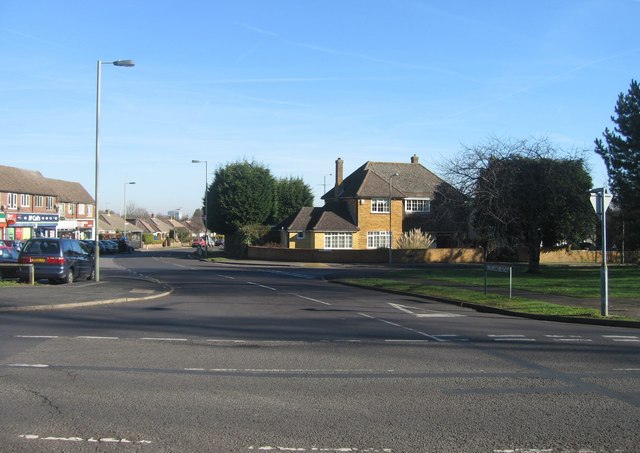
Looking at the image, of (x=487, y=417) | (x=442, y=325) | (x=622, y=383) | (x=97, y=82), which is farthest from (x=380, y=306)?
(x=97, y=82)

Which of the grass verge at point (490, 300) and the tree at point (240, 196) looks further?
the tree at point (240, 196)

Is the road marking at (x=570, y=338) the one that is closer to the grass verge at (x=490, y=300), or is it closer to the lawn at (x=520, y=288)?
the grass verge at (x=490, y=300)

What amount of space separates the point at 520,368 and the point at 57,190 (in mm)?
83774

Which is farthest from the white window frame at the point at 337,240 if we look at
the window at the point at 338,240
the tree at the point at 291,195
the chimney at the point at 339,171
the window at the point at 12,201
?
the window at the point at 12,201

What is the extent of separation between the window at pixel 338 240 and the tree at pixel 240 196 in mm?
10146

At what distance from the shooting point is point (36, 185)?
71.5m

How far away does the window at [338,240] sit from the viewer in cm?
5423

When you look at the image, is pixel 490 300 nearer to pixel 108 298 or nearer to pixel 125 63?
pixel 108 298

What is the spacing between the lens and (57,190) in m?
82.1

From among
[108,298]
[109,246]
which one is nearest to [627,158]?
[108,298]

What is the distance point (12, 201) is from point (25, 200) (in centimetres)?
228

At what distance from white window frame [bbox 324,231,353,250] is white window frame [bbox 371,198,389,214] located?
10.8ft

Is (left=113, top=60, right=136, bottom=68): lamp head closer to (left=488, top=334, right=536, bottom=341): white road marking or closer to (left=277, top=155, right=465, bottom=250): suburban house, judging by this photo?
(left=488, top=334, right=536, bottom=341): white road marking

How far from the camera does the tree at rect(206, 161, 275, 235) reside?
198 feet
